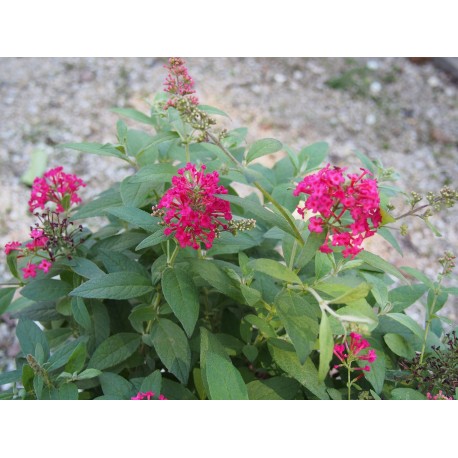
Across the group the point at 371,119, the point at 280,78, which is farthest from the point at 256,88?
the point at 371,119

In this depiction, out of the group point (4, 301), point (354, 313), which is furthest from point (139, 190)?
point (354, 313)

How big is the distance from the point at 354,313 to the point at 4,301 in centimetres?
82

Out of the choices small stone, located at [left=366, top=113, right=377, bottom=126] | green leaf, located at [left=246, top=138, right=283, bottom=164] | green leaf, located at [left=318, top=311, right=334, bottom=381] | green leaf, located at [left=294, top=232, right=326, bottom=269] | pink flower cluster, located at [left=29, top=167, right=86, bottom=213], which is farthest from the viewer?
small stone, located at [left=366, top=113, right=377, bottom=126]

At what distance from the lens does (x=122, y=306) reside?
1.44 metres

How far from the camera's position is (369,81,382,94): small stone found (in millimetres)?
3322

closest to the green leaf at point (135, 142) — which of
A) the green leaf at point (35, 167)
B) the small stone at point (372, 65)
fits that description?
the green leaf at point (35, 167)

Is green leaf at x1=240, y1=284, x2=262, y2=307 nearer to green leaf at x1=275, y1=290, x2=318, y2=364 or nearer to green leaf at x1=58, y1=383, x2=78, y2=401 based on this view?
green leaf at x1=275, y1=290, x2=318, y2=364

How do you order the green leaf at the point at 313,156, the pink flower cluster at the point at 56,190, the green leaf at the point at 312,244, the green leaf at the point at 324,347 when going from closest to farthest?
the green leaf at the point at 324,347 → the green leaf at the point at 312,244 → the pink flower cluster at the point at 56,190 → the green leaf at the point at 313,156

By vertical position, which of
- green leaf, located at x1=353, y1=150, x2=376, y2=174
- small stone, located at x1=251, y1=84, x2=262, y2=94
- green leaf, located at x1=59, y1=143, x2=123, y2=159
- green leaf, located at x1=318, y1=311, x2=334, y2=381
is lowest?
green leaf, located at x1=318, y1=311, x2=334, y2=381

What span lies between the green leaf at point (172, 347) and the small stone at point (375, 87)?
8.03 feet

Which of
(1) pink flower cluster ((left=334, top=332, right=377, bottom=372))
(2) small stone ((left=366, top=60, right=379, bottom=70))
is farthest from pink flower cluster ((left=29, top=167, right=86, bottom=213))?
(2) small stone ((left=366, top=60, right=379, bottom=70))

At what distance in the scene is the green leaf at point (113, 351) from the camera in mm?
1255

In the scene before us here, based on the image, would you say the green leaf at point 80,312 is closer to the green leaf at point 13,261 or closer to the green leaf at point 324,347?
the green leaf at point 13,261

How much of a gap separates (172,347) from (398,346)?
0.47 m
